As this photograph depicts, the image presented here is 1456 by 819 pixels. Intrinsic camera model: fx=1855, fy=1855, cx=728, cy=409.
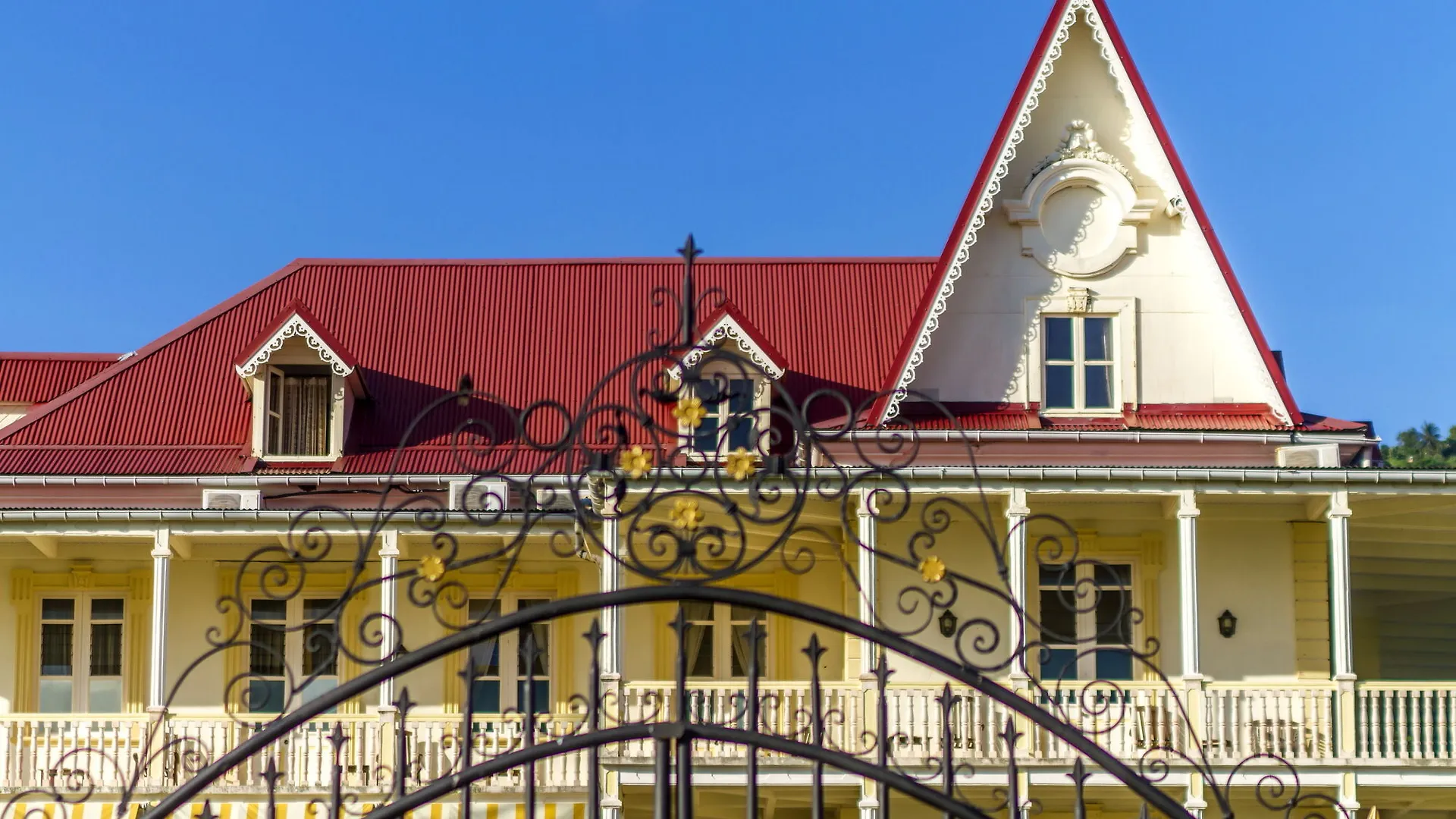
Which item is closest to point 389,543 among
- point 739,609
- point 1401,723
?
point 739,609

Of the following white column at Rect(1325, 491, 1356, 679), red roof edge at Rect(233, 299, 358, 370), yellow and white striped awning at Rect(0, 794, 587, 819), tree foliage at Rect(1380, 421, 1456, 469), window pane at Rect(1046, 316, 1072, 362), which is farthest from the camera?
tree foliage at Rect(1380, 421, 1456, 469)

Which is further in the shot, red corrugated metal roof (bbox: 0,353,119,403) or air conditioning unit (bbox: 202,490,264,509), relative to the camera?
red corrugated metal roof (bbox: 0,353,119,403)

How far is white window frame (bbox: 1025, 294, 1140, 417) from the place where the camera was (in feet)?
61.9

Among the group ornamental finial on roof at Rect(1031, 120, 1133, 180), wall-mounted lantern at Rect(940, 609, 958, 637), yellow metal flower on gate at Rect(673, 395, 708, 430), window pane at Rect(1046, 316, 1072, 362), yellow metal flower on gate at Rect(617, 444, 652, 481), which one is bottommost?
wall-mounted lantern at Rect(940, 609, 958, 637)

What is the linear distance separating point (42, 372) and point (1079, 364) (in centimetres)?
1360

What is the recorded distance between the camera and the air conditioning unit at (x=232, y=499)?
63.8 ft

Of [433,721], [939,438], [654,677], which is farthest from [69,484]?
[939,438]

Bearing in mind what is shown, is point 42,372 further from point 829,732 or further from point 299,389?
point 829,732

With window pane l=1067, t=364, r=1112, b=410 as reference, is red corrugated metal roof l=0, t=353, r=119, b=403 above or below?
above

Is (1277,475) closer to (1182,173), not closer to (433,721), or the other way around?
(1182,173)

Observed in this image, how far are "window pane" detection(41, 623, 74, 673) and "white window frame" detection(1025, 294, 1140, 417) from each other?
419 inches

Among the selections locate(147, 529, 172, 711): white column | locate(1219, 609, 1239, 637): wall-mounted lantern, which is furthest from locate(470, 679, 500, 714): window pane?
locate(1219, 609, 1239, 637): wall-mounted lantern

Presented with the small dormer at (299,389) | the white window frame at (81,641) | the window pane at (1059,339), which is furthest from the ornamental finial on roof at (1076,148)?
the white window frame at (81,641)

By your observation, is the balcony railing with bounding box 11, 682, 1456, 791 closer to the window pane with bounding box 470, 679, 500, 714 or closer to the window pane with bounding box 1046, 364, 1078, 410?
the window pane with bounding box 470, 679, 500, 714
